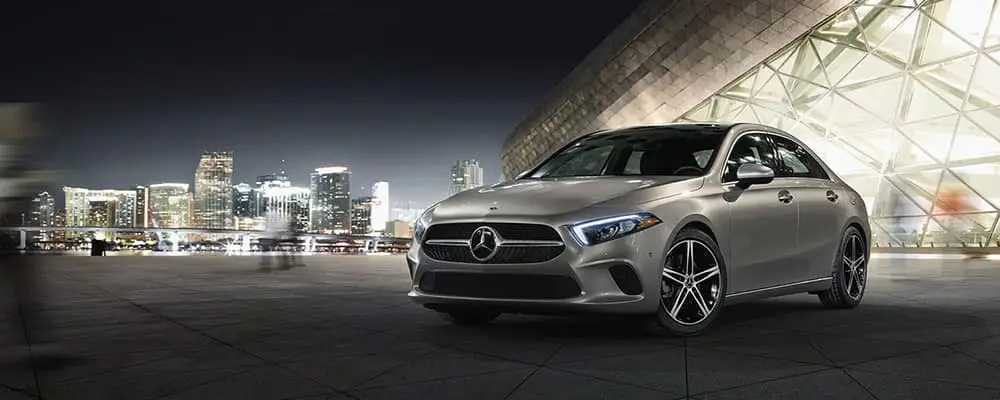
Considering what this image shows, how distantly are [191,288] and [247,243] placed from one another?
19.7 metres

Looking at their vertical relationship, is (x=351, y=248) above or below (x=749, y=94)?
below

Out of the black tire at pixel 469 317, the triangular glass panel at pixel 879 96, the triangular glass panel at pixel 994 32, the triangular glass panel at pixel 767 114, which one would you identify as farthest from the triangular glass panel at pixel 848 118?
the black tire at pixel 469 317

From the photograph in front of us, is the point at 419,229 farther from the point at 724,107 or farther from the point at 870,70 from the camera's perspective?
the point at 724,107

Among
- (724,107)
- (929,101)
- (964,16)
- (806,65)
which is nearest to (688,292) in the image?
(964,16)

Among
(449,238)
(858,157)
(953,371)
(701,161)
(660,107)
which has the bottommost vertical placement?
(953,371)

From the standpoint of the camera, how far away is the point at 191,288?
452 inches

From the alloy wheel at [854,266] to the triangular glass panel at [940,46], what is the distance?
20698mm

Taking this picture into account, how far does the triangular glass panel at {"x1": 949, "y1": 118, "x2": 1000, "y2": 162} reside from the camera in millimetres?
Answer: 26234

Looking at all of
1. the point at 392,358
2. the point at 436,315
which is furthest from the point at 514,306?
the point at 436,315

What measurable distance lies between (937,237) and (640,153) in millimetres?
23774

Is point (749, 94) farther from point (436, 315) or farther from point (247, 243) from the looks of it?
point (436, 315)

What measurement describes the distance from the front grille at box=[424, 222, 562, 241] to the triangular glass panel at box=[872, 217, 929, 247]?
25871 mm

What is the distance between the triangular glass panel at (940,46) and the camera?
26828 millimetres

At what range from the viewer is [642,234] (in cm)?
606
